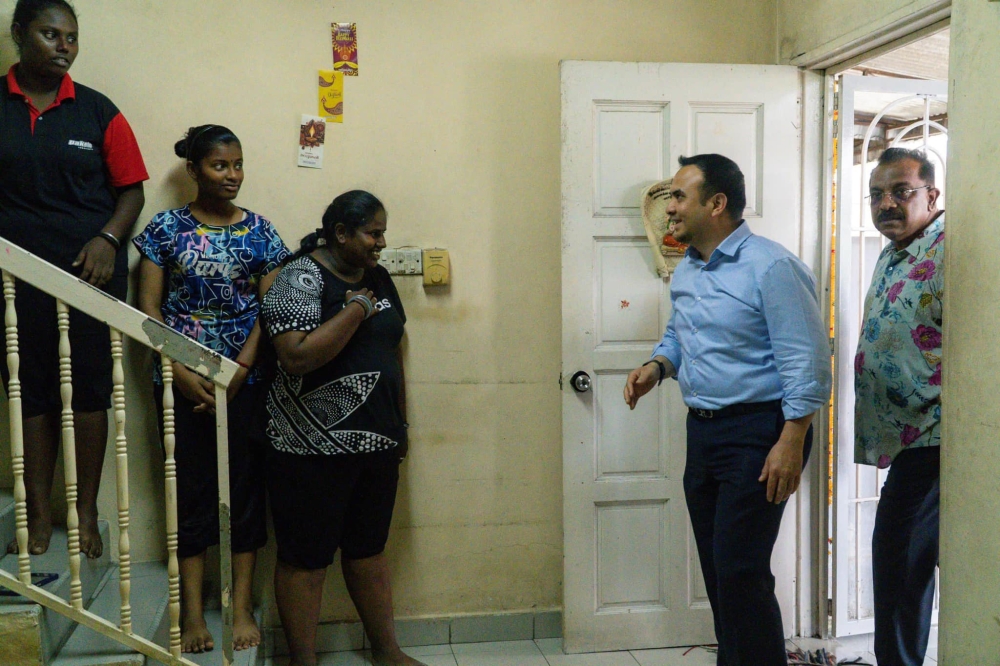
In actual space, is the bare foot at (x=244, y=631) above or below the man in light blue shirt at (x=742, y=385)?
below

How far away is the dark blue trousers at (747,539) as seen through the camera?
2.04 meters

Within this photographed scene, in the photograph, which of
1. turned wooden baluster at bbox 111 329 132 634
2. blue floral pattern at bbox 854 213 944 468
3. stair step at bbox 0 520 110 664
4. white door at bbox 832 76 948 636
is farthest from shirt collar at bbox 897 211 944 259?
stair step at bbox 0 520 110 664

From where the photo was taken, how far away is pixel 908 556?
2359mm

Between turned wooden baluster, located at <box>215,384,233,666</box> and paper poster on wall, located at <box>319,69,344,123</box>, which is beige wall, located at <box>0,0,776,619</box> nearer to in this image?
paper poster on wall, located at <box>319,69,344,123</box>

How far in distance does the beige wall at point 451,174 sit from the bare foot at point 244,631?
0.35 meters

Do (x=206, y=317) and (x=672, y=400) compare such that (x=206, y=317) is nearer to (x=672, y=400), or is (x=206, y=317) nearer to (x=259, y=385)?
(x=259, y=385)

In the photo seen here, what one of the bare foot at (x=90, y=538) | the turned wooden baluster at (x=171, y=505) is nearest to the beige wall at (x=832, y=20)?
the turned wooden baluster at (x=171, y=505)

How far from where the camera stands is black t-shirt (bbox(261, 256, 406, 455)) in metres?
2.35

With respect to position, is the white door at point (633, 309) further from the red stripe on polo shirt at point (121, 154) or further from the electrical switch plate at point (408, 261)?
the red stripe on polo shirt at point (121, 154)

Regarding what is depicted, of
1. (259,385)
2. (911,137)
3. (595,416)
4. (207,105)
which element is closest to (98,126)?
(207,105)

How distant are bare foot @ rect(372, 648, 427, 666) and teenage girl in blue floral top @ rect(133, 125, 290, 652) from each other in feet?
1.31

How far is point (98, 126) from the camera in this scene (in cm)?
244

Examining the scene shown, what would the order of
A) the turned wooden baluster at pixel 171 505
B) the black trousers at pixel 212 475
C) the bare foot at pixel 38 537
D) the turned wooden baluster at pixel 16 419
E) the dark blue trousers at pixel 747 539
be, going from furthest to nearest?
the black trousers at pixel 212 475, the bare foot at pixel 38 537, the dark blue trousers at pixel 747 539, the turned wooden baluster at pixel 171 505, the turned wooden baluster at pixel 16 419

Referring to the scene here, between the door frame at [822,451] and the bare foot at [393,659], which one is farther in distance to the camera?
the door frame at [822,451]
